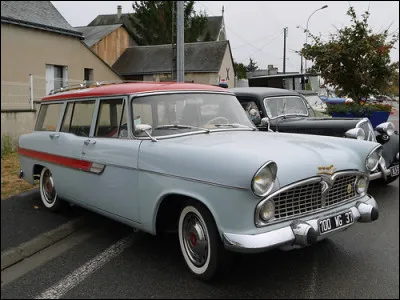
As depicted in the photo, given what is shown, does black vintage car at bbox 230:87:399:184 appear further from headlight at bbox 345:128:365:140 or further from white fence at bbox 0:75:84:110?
white fence at bbox 0:75:84:110

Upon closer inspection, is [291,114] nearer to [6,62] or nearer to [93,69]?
[6,62]

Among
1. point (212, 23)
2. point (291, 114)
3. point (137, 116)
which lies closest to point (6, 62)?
point (137, 116)

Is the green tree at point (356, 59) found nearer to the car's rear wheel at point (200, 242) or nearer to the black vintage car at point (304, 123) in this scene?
the black vintage car at point (304, 123)

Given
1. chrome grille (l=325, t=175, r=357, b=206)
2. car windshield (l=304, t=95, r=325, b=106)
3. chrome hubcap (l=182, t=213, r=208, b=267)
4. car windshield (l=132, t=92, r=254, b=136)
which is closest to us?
chrome hubcap (l=182, t=213, r=208, b=267)

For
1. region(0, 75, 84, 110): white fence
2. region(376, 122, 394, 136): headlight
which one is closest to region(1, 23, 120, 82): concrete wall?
region(0, 75, 84, 110): white fence

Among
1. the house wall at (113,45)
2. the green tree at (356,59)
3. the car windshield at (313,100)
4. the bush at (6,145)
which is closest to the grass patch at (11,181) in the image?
the bush at (6,145)

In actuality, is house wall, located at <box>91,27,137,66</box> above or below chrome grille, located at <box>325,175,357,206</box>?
above

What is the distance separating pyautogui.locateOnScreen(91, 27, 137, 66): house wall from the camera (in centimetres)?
2800

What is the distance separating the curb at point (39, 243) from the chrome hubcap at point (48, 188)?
573 mm

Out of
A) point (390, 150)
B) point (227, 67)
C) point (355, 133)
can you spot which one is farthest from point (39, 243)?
point (227, 67)

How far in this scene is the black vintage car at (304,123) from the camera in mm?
5395

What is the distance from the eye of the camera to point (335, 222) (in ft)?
9.50

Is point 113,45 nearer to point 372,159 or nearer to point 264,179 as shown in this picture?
point 372,159

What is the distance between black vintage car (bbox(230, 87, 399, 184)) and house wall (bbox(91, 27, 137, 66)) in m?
22.0
